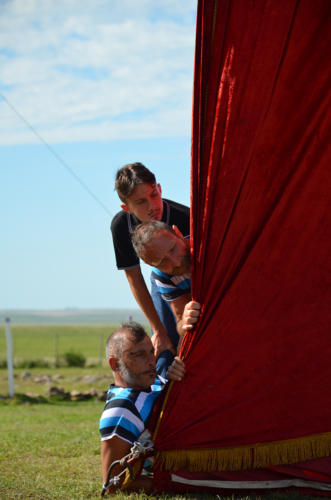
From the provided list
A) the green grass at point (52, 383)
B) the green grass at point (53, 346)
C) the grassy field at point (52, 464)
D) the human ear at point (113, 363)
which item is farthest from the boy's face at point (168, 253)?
the green grass at point (53, 346)

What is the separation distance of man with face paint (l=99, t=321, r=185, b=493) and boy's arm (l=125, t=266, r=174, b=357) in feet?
1.84

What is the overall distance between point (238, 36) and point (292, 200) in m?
1.07

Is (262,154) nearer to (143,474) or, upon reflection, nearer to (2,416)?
(143,474)

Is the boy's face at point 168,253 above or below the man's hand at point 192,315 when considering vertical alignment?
above

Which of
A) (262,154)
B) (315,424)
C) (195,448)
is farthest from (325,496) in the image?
(262,154)

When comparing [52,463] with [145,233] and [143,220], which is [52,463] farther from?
[145,233]

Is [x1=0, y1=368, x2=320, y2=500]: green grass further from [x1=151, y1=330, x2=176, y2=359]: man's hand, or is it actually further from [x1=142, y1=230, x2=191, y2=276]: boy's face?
[x1=142, y1=230, x2=191, y2=276]: boy's face

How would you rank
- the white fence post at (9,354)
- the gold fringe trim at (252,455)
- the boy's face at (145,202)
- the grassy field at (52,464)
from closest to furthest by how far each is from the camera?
the gold fringe trim at (252,455), the grassy field at (52,464), the boy's face at (145,202), the white fence post at (9,354)

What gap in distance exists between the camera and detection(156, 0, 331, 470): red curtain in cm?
406

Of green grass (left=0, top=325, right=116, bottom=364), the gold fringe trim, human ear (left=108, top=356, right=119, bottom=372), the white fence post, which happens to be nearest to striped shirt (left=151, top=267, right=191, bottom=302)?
human ear (left=108, top=356, right=119, bottom=372)

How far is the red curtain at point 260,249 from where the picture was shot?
4.06m

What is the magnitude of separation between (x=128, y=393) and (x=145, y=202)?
54.4 inches

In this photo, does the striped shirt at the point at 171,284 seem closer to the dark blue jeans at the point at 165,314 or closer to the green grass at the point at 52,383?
the dark blue jeans at the point at 165,314

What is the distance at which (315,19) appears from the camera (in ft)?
13.3
